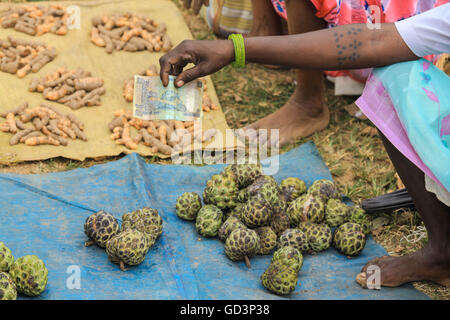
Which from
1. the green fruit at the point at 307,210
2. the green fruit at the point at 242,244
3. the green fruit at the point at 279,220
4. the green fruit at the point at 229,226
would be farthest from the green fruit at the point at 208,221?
the green fruit at the point at 307,210

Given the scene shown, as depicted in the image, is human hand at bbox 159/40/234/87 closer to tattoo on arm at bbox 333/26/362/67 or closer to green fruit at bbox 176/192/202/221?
tattoo on arm at bbox 333/26/362/67

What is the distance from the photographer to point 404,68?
82.7 inches

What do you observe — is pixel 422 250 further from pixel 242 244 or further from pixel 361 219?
pixel 242 244

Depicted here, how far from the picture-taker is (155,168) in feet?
9.75

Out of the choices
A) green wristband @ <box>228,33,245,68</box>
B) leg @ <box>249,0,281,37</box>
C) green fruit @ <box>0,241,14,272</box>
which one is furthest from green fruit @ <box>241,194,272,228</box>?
leg @ <box>249,0,281,37</box>

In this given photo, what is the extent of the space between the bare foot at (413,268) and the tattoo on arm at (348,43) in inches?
35.4

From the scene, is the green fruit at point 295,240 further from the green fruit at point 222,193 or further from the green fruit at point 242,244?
the green fruit at point 222,193

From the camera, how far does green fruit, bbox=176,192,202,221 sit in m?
2.53

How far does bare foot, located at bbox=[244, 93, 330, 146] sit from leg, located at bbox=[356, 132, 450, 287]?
1292 mm

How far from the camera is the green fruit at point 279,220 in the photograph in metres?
2.45

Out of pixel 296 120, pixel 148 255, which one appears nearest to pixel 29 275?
pixel 148 255
